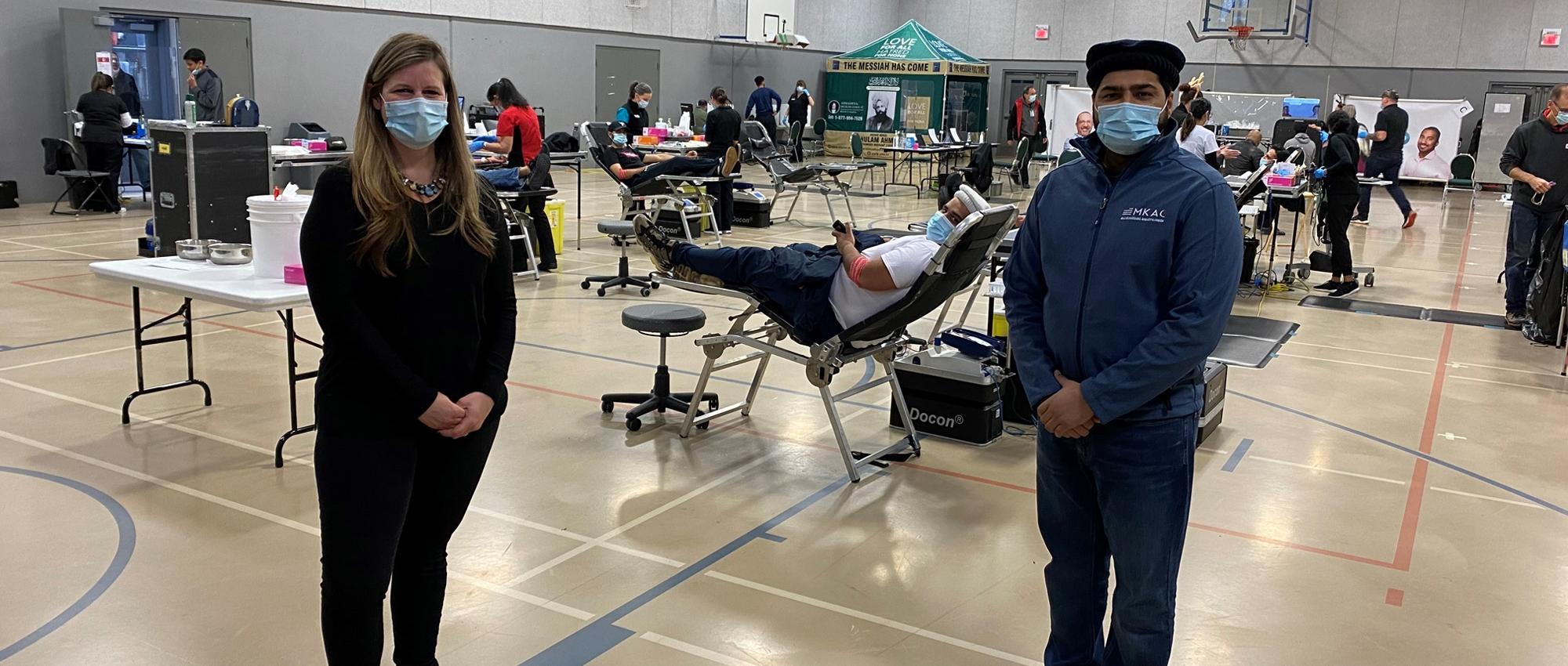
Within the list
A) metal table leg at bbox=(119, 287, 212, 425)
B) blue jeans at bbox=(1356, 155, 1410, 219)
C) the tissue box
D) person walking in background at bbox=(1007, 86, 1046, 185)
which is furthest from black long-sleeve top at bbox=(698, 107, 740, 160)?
blue jeans at bbox=(1356, 155, 1410, 219)

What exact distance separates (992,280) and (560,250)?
5.42 m

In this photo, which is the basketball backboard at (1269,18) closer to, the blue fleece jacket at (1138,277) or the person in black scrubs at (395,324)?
the blue fleece jacket at (1138,277)

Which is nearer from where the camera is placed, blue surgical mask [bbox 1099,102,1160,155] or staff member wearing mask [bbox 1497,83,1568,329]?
blue surgical mask [bbox 1099,102,1160,155]

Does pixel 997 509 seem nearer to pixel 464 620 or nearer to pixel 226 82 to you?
pixel 464 620

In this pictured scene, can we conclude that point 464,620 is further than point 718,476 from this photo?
No

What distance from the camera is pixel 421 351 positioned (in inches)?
87.4

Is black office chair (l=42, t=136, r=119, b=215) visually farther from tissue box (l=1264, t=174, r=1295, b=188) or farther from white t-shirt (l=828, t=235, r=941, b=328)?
tissue box (l=1264, t=174, r=1295, b=188)

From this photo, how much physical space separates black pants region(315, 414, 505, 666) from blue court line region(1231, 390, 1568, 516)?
4253mm

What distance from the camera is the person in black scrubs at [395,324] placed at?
2145mm

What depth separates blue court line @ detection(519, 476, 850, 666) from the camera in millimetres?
3074

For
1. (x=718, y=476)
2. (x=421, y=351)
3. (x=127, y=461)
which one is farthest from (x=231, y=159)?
(x=421, y=351)

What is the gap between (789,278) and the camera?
4.69 m

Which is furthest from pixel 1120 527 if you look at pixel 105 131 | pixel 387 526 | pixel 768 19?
pixel 768 19

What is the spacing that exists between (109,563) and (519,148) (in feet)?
19.8
